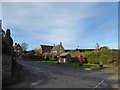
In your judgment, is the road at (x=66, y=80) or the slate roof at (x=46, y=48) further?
the slate roof at (x=46, y=48)

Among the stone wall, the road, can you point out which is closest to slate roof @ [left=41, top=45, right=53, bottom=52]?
the road

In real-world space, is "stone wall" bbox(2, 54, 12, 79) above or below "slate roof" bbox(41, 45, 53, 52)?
below

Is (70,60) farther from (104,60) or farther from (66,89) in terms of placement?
(66,89)

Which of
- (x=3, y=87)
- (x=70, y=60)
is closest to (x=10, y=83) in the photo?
(x=3, y=87)

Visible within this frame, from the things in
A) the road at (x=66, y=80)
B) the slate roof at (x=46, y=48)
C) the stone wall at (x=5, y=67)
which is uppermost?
the slate roof at (x=46, y=48)

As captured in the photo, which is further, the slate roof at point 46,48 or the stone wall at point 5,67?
the slate roof at point 46,48

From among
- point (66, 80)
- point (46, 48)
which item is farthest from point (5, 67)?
point (46, 48)

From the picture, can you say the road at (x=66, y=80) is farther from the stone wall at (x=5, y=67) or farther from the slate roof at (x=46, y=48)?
the slate roof at (x=46, y=48)

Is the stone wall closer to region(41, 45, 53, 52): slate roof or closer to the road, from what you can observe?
the road

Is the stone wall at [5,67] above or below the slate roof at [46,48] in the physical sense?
below

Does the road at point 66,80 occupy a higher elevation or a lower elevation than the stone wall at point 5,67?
lower

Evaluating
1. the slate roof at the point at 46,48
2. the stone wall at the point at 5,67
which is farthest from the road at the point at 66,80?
the slate roof at the point at 46,48

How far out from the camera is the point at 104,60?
2947 cm

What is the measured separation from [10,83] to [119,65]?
21126 mm
